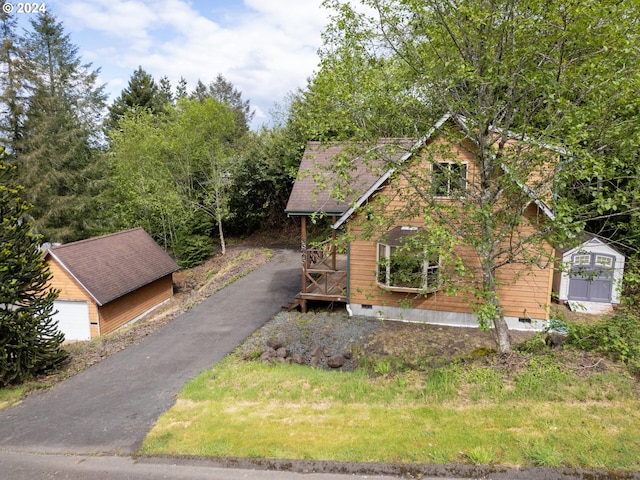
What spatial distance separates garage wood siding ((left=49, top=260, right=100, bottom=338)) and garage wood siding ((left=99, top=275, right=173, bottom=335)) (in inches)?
10.5

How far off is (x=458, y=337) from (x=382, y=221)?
19.7 feet

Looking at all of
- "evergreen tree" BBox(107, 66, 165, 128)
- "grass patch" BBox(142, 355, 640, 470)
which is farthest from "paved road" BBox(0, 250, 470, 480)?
"evergreen tree" BBox(107, 66, 165, 128)

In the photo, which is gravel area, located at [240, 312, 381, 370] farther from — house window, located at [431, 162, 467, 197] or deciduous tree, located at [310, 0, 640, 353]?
house window, located at [431, 162, 467, 197]

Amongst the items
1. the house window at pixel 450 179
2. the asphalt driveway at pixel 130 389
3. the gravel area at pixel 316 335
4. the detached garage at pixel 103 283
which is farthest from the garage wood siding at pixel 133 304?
the house window at pixel 450 179

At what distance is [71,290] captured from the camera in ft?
54.1

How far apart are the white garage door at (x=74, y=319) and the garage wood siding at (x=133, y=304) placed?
0.69 metres

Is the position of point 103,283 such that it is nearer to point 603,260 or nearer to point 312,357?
point 312,357

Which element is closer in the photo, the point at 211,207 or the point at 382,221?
the point at 382,221

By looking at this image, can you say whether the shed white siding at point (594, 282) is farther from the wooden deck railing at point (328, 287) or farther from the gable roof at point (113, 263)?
the gable roof at point (113, 263)

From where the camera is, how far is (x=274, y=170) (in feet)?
98.6

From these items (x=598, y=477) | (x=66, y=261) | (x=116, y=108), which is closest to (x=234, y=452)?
(x=598, y=477)

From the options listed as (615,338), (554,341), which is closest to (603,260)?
(554,341)

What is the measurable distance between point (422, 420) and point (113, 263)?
17305 mm

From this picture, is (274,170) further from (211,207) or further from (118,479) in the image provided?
(118,479)
